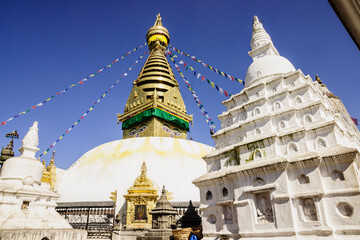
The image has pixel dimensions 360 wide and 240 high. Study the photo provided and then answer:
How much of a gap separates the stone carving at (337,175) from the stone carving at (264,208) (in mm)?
2229

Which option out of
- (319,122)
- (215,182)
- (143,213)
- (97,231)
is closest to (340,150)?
(319,122)

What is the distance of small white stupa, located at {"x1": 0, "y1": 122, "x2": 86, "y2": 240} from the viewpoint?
6789 millimetres

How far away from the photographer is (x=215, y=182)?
10.4 meters

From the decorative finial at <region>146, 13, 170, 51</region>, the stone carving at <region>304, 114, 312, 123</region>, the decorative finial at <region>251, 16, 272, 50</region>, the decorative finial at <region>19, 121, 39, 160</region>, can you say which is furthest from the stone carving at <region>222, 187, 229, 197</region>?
the decorative finial at <region>146, 13, 170, 51</region>

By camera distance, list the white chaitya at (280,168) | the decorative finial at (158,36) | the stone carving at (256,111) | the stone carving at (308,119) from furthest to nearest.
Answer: the decorative finial at (158,36) → the stone carving at (256,111) → the stone carving at (308,119) → the white chaitya at (280,168)

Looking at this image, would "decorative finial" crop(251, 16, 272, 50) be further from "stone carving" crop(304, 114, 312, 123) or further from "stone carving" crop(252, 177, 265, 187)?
"stone carving" crop(252, 177, 265, 187)

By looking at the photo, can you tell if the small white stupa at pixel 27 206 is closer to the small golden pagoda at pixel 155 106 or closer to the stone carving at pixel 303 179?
the stone carving at pixel 303 179

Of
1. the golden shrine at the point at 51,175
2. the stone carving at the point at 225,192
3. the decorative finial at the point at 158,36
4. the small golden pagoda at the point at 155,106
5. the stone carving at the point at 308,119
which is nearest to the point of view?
the stone carving at the point at 308,119

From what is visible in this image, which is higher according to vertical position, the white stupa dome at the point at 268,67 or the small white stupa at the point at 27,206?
the white stupa dome at the point at 268,67

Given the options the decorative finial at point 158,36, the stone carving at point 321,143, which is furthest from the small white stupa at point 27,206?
the decorative finial at point 158,36

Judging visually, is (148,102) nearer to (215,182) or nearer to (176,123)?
(176,123)

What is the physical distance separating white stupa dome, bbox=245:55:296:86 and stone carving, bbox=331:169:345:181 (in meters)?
6.25

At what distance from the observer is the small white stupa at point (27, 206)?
6789 millimetres

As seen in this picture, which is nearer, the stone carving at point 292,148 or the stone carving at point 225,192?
the stone carving at point 292,148
